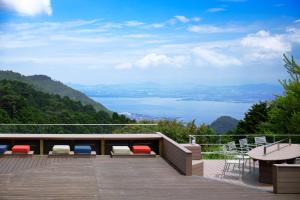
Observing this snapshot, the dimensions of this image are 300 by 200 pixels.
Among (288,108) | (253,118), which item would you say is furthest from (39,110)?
(288,108)

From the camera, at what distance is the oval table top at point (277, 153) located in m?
9.34

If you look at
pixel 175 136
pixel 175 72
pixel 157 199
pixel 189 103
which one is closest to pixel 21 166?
pixel 157 199

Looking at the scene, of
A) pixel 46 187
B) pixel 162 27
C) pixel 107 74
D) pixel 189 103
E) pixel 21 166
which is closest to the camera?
pixel 46 187

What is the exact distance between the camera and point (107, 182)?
8094 millimetres

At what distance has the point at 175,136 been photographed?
684 inches

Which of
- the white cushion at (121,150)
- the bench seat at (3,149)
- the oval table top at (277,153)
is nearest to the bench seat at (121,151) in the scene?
the white cushion at (121,150)

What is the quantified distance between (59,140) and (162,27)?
10031 cm

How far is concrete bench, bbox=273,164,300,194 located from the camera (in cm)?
729

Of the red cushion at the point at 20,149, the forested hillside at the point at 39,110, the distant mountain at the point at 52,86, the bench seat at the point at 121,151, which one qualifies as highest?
the distant mountain at the point at 52,86

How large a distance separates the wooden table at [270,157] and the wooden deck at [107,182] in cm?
167

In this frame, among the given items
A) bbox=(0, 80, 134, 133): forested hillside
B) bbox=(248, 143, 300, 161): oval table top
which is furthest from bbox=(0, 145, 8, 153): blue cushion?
bbox=(0, 80, 134, 133): forested hillside

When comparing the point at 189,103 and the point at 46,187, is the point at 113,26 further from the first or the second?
the point at 46,187

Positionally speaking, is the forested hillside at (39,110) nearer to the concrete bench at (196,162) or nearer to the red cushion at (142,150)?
the red cushion at (142,150)

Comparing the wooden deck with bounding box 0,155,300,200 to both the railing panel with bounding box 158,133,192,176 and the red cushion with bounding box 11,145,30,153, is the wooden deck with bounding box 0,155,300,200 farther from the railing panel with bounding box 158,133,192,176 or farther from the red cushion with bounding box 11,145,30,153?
the red cushion with bounding box 11,145,30,153
